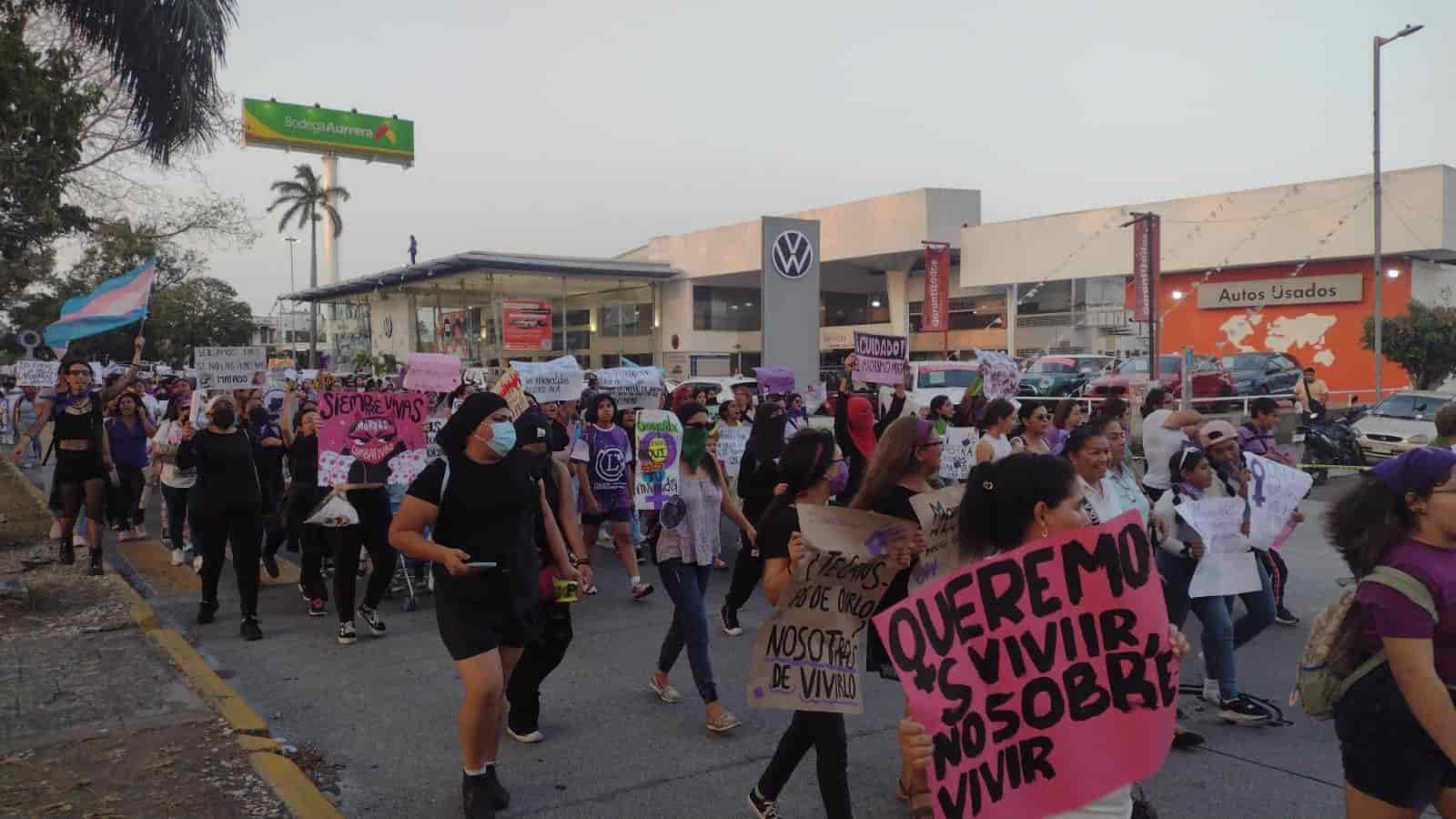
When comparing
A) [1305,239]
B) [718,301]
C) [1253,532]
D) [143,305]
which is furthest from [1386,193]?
[143,305]

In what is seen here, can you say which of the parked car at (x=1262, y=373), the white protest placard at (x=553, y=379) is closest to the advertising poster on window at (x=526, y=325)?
the parked car at (x=1262, y=373)

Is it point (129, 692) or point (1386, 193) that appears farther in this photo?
point (1386, 193)

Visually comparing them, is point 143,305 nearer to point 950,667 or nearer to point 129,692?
point 129,692

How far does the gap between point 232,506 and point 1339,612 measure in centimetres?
704

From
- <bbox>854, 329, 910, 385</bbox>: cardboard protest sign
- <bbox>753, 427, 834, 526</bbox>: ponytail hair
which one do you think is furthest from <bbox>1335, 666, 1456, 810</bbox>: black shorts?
<bbox>854, 329, 910, 385</bbox>: cardboard protest sign

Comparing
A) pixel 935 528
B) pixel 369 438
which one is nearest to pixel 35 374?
pixel 369 438

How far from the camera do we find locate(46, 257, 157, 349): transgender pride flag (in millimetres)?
10773

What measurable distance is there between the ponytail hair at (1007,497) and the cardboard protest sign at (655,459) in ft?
18.1

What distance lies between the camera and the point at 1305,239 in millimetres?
30922

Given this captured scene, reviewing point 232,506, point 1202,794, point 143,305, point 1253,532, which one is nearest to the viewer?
point 1202,794

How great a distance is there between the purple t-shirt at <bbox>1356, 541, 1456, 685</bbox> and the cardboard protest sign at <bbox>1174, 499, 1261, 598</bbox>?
2.77 meters

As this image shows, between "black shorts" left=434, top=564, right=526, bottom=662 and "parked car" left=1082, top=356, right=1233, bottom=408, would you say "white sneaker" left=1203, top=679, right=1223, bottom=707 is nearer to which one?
"black shorts" left=434, top=564, right=526, bottom=662

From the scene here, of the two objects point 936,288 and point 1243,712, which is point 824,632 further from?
point 936,288

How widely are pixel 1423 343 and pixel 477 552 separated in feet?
97.8
